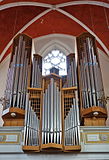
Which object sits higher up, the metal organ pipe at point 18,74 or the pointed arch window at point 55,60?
the pointed arch window at point 55,60

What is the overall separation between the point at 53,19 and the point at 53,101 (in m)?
5.50

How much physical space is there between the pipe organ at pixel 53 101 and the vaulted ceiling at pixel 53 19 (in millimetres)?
1805

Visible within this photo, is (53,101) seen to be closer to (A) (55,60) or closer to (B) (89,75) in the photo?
(B) (89,75)

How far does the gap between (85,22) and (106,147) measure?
6.25 meters

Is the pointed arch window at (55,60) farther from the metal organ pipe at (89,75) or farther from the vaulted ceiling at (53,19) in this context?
the metal organ pipe at (89,75)

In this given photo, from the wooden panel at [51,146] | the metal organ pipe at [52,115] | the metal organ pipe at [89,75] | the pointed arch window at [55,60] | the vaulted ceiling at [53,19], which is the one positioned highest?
the vaulted ceiling at [53,19]

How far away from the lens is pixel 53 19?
11898mm

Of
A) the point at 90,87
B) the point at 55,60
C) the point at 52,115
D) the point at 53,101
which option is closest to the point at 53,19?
the point at 55,60

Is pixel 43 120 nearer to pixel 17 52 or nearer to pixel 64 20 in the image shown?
pixel 17 52

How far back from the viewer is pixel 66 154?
6.84 metres

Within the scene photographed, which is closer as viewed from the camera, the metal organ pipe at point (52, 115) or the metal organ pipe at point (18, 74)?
the metal organ pipe at point (52, 115)

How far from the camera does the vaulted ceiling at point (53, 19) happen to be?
11.0 metres

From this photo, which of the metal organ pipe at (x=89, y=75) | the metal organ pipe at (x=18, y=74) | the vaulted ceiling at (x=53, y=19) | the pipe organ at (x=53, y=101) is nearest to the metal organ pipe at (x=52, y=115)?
the pipe organ at (x=53, y=101)

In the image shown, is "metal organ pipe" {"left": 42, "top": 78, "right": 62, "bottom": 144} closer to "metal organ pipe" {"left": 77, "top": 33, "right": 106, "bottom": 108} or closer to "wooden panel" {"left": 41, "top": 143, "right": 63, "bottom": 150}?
"wooden panel" {"left": 41, "top": 143, "right": 63, "bottom": 150}
